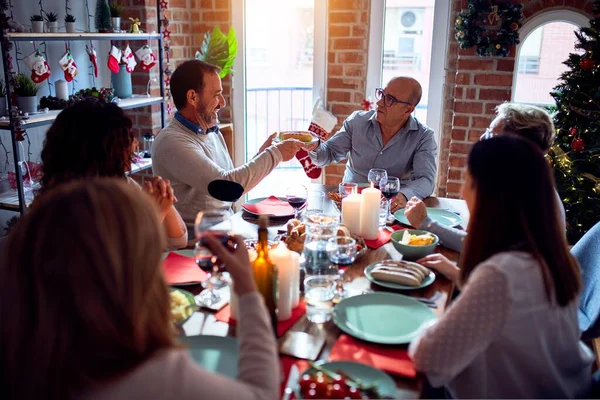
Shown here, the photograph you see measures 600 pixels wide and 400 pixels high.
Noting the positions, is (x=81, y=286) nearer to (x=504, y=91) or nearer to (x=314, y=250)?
(x=314, y=250)

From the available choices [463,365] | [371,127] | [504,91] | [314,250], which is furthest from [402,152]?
[463,365]

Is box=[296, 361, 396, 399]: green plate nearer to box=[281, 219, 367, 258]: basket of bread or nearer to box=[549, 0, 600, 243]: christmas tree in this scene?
box=[281, 219, 367, 258]: basket of bread

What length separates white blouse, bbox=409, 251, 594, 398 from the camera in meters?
1.11

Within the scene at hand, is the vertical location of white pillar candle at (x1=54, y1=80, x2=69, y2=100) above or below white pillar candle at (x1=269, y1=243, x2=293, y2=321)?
above

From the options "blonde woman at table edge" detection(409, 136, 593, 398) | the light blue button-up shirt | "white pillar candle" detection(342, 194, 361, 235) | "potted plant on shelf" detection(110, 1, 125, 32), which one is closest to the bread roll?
the light blue button-up shirt

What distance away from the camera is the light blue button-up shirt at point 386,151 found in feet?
8.94

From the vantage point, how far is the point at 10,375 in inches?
33.3

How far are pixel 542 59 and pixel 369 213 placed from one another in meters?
2.39

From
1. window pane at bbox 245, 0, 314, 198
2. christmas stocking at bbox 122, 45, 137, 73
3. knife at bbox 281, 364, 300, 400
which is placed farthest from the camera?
window pane at bbox 245, 0, 314, 198

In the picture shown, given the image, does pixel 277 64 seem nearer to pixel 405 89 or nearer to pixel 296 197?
pixel 405 89

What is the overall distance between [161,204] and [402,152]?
1475 millimetres

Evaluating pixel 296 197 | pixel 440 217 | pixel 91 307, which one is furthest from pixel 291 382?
pixel 440 217

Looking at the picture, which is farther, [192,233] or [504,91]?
[504,91]

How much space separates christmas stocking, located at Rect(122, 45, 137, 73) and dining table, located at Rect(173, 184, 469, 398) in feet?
5.56
